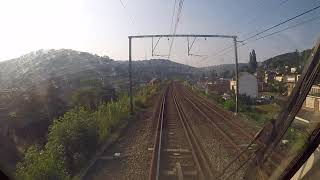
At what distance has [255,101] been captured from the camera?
43.3m

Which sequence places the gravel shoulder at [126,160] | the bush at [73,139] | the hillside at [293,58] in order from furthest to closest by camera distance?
the bush at [73,139] → the gravel shoulder at [126,160] → the hillside at [293,58]

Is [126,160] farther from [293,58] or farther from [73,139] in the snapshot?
[293,58]

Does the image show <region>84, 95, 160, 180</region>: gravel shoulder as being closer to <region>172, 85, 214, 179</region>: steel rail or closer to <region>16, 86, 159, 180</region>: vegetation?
<region>16, 86, 159, 180</region>: vegetation

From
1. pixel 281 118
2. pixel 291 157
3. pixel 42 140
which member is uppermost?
pixel 281 118

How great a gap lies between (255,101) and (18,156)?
108ft

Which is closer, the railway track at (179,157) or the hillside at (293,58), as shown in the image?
the hillside at (293,58)

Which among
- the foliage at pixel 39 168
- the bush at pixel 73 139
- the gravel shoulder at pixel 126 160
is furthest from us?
the bush at pixel 73 139

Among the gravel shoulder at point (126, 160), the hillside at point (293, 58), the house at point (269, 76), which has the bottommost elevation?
the gravel shoulder at point (126, 160)

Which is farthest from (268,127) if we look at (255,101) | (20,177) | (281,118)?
(255,101)

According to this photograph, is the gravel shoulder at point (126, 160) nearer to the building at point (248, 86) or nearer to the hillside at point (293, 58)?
the hillside at point (293, 58)

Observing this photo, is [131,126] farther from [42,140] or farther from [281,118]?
[281,118]

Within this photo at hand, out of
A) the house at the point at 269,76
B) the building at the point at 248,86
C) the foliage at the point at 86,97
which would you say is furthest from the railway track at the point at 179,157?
the house at the point at 269,76

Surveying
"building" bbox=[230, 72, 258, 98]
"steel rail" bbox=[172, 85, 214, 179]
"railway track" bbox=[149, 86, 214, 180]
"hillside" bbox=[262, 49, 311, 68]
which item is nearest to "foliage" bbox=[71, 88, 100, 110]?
"hillside" bbox=[262, 49, 311, 68]

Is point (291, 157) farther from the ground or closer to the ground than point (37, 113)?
farther from the ground
